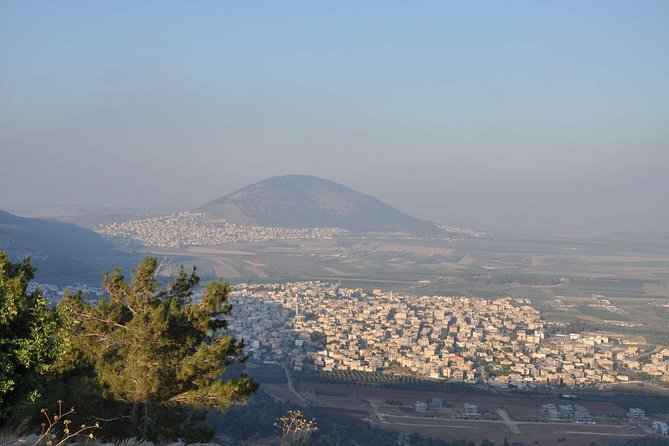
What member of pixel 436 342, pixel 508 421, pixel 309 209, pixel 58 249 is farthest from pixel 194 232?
pixel 508 421

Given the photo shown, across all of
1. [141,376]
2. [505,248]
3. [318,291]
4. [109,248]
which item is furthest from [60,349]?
[505,248]

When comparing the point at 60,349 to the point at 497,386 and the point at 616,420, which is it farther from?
the point at 497,386

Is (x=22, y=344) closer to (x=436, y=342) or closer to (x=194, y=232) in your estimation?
(x=436, y=342)

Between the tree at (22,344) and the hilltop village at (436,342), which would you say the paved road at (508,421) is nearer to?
the hilltop village at (436,342)

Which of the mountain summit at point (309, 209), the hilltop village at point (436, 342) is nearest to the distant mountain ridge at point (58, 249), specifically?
the hilltop village at point (436, 342)

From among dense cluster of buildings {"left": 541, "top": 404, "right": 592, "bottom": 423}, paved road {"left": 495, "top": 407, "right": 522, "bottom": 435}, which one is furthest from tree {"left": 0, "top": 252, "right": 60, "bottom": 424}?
dense cluster of buildings {"left": 541, "top": 404, "right": 592, "bottom": 423}

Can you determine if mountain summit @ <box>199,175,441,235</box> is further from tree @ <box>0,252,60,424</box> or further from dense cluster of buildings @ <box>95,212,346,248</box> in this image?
tree @ <box>0,252,60,424</box>
